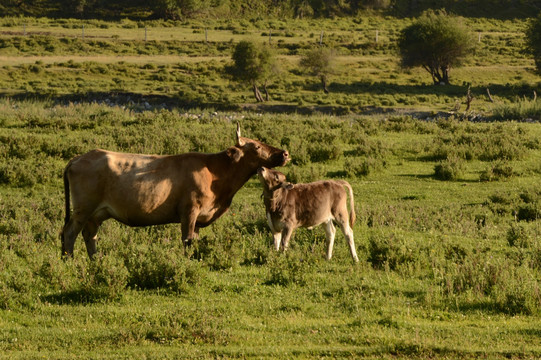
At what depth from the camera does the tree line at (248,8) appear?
10575 cm

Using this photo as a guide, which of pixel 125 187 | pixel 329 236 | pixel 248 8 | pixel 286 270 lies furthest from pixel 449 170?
pixel 248 8

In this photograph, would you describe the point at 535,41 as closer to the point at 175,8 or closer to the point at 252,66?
the point at 252,66

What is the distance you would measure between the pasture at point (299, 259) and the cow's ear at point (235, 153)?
4.82ft

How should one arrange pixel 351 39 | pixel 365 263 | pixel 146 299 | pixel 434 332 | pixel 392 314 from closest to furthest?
pixel 434 332, pixel 392 314, pixel 146 299, pixel 365 263, pixel 351 39

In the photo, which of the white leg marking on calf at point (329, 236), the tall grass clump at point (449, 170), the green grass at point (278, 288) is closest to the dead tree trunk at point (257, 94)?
the tall grass clump at point (449, 170)

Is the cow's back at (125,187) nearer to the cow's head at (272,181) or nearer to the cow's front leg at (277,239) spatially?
the cow's head at (272,181)

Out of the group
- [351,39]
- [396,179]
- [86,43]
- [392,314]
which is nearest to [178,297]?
[392,314]

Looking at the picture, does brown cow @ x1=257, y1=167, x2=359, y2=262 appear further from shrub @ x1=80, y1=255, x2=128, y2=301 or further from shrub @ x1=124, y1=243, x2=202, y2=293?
shrub @ x1=80, y1=255, x2=128, y2=301

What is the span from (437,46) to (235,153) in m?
59.4

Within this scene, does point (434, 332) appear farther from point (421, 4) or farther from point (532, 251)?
point (421, 4)

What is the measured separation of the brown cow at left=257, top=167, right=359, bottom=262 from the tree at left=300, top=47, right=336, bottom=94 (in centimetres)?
5395

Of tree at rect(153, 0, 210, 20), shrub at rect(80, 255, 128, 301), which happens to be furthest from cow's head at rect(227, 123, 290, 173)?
tree at rect(153, 0, 210, 20)

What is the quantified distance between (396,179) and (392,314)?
14141 mm

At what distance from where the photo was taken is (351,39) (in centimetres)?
9144
